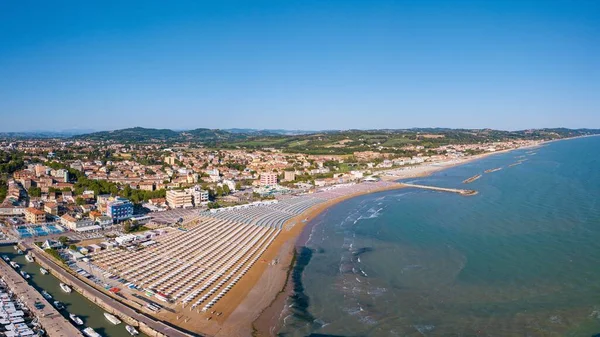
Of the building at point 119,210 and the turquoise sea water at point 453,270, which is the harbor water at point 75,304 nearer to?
the turquoise sea water at point 453,270

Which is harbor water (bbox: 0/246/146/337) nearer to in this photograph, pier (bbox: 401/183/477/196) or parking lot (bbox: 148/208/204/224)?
parking lot (bbox: 148/208/204/224)

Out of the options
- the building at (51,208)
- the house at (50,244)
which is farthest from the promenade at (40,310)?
the building at (51,208)

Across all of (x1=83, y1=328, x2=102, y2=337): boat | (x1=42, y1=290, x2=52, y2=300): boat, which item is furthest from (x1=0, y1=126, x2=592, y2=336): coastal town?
(x1=42, y1=290, x2=52, y2=300): boat

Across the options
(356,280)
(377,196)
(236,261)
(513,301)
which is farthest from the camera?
(377,196)

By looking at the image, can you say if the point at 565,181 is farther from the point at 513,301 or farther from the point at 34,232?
the point at 34,232

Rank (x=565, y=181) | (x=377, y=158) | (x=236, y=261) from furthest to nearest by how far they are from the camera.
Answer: (x=377, y=158)
(x=565, y=181)
(x=236, y=261)

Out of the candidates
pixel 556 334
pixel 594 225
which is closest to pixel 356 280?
pixel 556 334

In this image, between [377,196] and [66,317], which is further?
[377,196]
